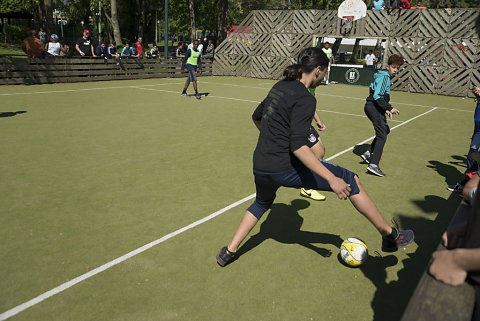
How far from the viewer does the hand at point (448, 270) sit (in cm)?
192

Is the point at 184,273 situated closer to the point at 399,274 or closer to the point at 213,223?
the point at 213,223

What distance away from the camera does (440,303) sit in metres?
1.87

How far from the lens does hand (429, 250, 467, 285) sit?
6.31 feet

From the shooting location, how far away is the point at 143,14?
144ft

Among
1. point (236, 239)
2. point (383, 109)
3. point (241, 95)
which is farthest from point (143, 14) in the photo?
point (236, 239)

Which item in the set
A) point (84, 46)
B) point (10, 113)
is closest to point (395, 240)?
point (10, 113)

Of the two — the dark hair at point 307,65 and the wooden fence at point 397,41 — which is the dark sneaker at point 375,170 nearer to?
the dark hair at point 307,65

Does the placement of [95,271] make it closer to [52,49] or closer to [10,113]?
[10,113]

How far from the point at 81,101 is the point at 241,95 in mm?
6822

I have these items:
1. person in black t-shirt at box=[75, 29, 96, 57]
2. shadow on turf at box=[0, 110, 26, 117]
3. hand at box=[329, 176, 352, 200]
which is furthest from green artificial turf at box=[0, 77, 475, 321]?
person in black t-shirt at box=[75, 29, 96, 57]

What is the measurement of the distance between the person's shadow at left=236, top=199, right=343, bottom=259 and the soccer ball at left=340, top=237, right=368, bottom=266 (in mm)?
273

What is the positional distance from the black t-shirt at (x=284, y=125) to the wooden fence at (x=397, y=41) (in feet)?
59.7

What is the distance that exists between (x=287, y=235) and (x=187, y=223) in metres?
1.24

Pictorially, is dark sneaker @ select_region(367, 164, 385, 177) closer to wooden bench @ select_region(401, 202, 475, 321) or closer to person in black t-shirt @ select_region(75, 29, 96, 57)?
wooden bench @ select_region(401, 202, 475, 321)
